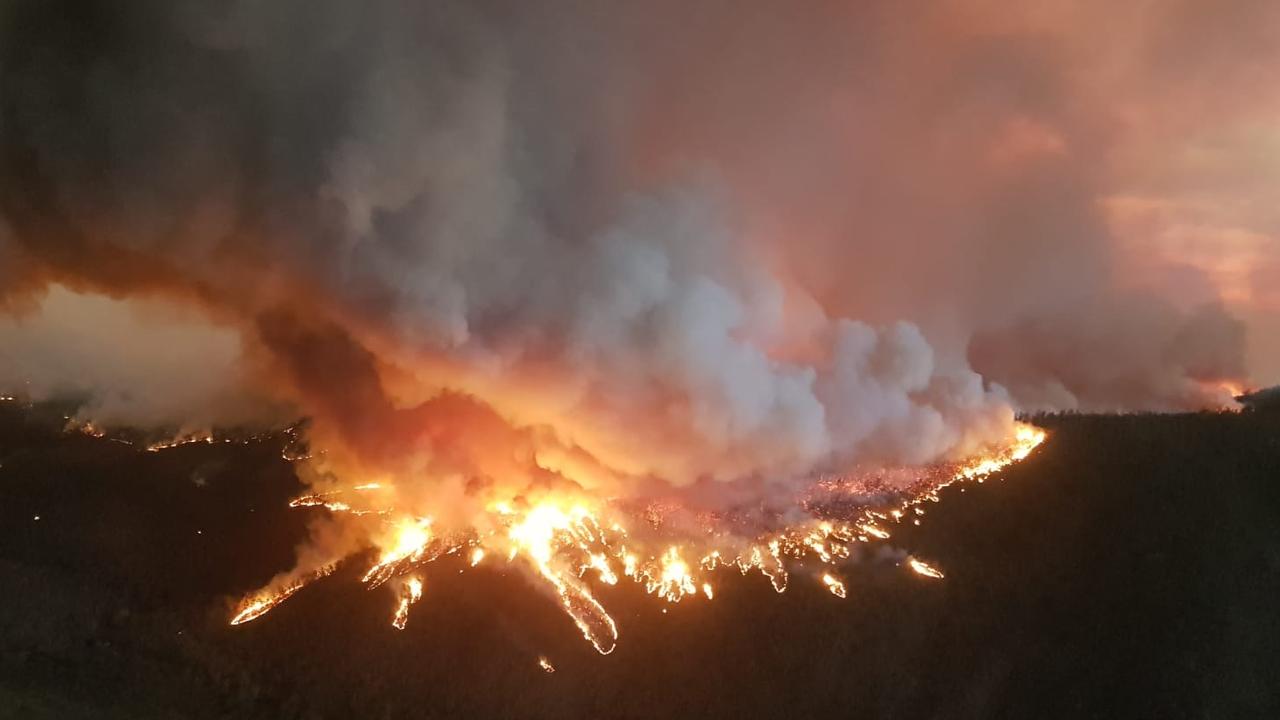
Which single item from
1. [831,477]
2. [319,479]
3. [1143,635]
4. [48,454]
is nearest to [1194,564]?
[1143,635]

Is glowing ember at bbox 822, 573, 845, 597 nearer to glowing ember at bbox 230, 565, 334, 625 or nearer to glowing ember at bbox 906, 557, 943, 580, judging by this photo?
glowing ember at bbox 906, 557, 943, 580

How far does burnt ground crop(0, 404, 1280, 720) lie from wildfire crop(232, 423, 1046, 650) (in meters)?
0.52

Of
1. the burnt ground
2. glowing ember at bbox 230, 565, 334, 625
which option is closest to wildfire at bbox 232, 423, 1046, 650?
glowing ember at bbox 230, 565, 334, 625

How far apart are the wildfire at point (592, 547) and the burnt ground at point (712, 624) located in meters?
0.52

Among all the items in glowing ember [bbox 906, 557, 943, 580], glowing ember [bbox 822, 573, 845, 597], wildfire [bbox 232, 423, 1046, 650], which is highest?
wildfire [bbox 232, 423, 1046, 650]

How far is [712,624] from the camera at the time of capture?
2120 cm

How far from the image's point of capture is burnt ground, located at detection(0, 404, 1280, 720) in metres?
19.3

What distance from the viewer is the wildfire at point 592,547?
71.6 feet

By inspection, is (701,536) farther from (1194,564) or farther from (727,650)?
(1194,564)

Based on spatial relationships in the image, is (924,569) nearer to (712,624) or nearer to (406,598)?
(712,624)

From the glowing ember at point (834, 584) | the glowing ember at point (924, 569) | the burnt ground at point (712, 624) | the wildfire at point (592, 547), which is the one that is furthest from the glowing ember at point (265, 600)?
the glowing ember at point (924, 569)

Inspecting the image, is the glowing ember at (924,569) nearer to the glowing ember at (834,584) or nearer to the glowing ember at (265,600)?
A: the glowing ember at (834,584)

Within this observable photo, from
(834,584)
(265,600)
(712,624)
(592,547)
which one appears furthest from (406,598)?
(834,584)

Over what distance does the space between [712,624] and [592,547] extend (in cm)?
425
